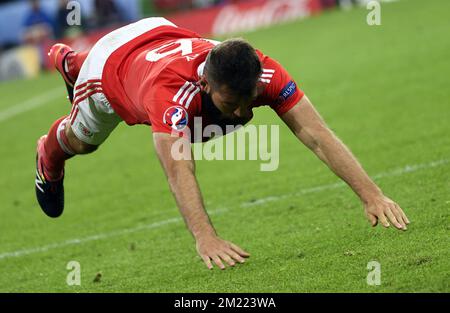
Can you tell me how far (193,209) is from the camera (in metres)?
5.48

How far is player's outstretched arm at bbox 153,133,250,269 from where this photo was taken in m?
5.27

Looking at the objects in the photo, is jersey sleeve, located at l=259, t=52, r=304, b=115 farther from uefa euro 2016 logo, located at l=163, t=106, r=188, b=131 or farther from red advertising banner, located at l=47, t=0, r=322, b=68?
red advertising banner, located at l=47, t=0, r=322, b=68

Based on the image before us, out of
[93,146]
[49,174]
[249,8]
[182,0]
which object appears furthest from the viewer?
[182,0]

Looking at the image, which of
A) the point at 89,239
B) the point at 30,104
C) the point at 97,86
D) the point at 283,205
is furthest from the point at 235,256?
the point at 30,104

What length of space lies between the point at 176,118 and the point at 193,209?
627mm

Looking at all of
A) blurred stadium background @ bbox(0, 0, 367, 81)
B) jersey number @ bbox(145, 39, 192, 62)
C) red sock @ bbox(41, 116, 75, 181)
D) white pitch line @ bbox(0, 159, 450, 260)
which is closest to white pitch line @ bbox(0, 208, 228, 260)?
white pitch line @ bbox(0, 159, 450, 260)

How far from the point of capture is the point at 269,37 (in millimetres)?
22078

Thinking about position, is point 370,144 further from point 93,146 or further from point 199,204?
point 199,204

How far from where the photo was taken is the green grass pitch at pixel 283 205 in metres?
6.64

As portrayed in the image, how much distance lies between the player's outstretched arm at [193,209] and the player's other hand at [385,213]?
936mm

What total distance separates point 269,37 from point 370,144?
459 inches

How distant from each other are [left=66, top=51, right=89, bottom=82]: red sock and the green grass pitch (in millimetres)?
1582

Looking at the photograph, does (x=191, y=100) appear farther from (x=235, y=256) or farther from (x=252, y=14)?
(x=252, y=14)
